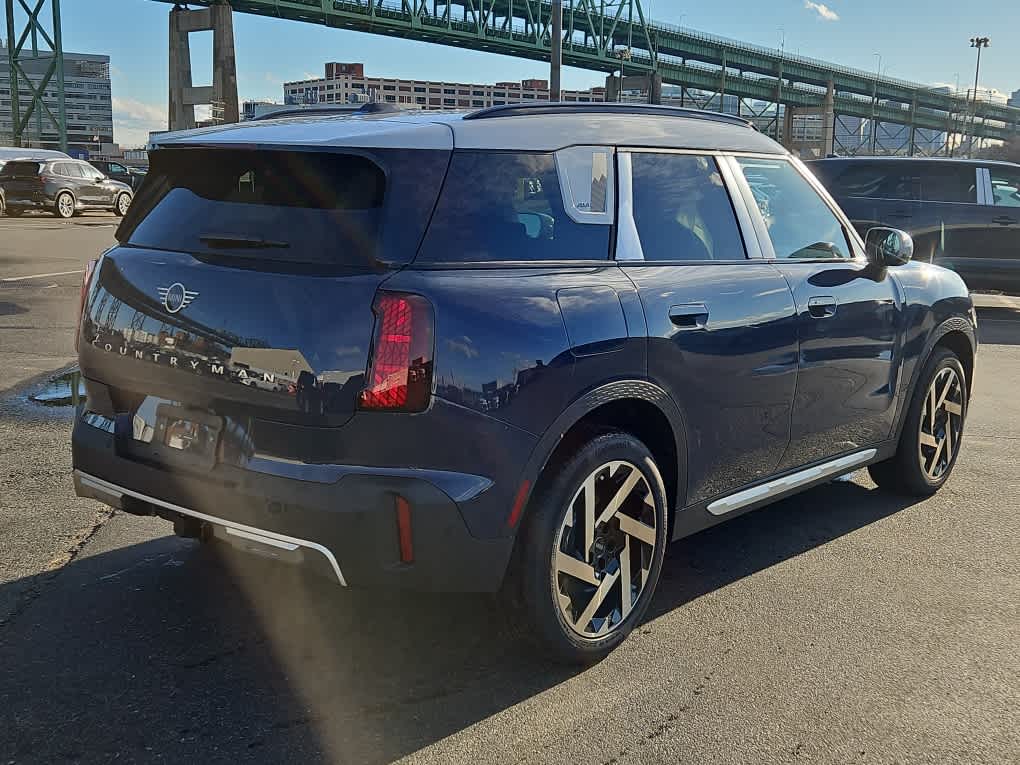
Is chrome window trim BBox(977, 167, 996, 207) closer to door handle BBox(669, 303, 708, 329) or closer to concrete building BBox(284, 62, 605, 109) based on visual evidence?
door handle BBox(669, 303, 708, 329)

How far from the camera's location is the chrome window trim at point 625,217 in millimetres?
3518

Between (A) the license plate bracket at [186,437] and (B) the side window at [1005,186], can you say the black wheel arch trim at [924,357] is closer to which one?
(A) the license plate bracket at [186,437]

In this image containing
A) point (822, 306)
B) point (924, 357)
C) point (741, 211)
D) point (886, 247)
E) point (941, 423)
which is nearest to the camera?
point (741, 211)

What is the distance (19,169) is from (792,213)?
28.0 m

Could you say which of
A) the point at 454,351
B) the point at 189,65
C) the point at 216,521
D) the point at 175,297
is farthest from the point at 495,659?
the point at 189,65

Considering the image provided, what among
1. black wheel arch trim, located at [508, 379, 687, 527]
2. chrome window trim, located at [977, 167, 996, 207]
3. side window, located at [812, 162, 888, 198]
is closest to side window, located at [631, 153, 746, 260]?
black wheel arch trim, located at [508, 379, 687, 527]

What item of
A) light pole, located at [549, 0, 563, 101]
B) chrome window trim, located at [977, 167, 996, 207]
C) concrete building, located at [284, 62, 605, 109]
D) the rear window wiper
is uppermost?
concrete building, located at [284, 62, 605, 109]

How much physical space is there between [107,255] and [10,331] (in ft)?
22.8

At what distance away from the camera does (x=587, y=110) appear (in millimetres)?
3648

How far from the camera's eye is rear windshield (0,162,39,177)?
27719 millimetres

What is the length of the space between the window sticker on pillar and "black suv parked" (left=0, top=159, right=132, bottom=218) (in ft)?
91.9

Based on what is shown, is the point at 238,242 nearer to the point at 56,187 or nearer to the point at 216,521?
the point at 216,521

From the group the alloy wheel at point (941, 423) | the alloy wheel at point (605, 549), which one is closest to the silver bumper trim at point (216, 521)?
the alloy wheel at point (605, 549)

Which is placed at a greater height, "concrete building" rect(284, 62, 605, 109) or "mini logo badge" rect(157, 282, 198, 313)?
"concrete building" rect(284, 62, 605, 109)
